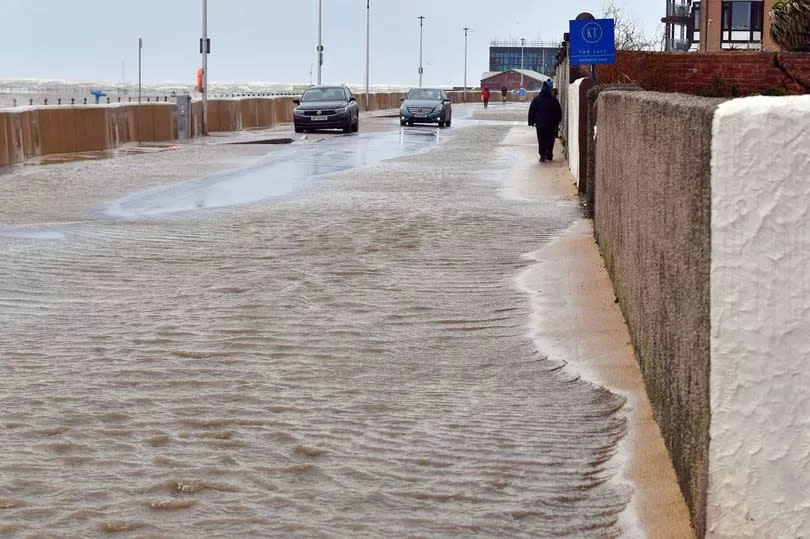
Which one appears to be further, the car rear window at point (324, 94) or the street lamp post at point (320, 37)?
the street lamp post at point (320, 37)

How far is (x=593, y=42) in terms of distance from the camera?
2453 cm

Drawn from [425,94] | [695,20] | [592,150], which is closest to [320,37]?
[695,20]

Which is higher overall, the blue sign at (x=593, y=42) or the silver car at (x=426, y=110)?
the blue sign at (x=593, y=42)

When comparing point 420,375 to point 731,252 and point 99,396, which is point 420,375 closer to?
point 99,396

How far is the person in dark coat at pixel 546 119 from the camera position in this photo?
27.0m

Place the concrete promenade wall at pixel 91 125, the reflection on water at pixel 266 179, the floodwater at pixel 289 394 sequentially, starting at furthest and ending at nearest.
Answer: the concrete promenade wall at pixel 91 125 → the reflection on water at pixel 266 179 → the floodwater at pixel 289 394

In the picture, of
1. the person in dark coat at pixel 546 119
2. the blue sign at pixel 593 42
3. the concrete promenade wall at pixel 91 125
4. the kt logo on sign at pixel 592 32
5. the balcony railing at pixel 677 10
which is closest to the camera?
the blue sign at pixel 593 42

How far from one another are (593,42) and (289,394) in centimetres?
1847

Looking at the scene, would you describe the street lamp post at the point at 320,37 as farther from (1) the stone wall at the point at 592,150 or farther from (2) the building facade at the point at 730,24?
(1) the stone wall at the point at 592,150

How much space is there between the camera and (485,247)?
1308cm

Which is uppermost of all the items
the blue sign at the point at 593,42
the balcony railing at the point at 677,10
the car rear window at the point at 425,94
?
the balcony railing at the point at 677,10

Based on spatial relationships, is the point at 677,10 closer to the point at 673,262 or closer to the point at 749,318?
the point at 673,262

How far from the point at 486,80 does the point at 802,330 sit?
186 meters

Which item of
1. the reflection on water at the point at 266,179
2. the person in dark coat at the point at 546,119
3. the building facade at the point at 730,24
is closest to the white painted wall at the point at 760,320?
the reflection on water at the point at 266,179
